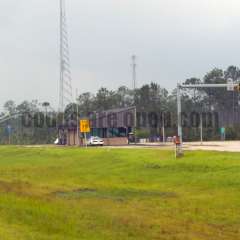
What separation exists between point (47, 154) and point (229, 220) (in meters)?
43.9

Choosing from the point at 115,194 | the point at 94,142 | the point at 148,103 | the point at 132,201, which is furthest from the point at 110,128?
the point at 132,201

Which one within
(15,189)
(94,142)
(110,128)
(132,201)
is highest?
(110,128)

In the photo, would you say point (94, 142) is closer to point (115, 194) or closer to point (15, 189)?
point (15, 189)

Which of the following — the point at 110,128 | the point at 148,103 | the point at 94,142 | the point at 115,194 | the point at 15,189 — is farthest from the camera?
the point at 148,103

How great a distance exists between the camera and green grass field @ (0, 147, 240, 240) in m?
16.0

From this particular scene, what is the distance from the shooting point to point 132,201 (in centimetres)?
2394

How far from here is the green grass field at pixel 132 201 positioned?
16.0 meters

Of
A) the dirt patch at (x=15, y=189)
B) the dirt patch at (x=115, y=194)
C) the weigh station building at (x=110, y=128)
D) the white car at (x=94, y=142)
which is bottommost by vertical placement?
the dirt patch at (x=115, y=194)

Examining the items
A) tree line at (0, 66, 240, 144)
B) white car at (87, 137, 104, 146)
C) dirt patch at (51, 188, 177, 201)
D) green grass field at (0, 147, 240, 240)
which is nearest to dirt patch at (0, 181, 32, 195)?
green grass field at (0, 147, 240, 240)

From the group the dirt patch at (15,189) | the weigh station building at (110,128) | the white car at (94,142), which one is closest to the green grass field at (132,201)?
the dirt patch at (15,189)

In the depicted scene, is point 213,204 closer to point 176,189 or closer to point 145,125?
point 176,189

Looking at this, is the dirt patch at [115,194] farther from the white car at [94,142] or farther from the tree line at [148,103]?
the tree line at [148,103]

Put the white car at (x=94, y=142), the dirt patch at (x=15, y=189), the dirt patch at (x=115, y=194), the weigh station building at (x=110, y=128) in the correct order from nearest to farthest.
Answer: the dirt patch at (x=15, y=189)
the dirt patch at (x=115, y=194)
the white car at (x=94, y=142)
the weigh station building at (x=110, y=128)

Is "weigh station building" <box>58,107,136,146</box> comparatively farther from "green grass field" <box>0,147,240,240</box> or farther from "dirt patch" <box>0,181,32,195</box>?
"dirt patch" <box>0,181,32,195</box>
